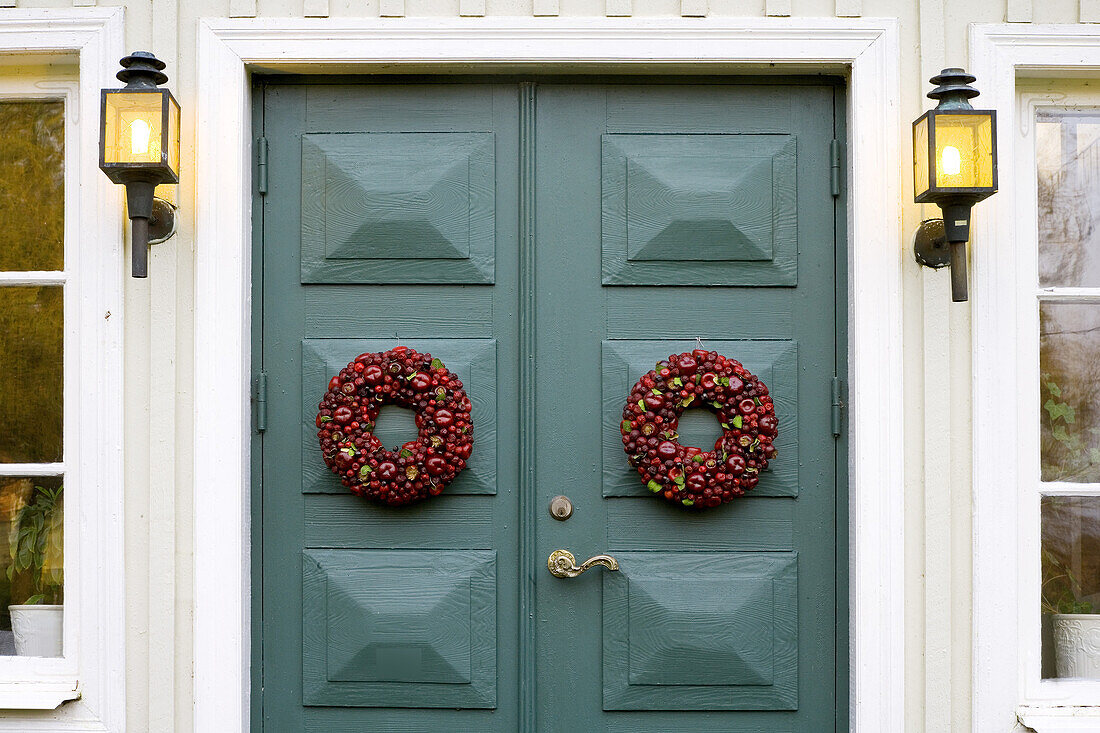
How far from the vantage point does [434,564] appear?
7.53ft

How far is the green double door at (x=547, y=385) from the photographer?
229 cm

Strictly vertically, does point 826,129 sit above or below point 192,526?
above

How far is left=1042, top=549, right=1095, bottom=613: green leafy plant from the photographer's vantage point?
2287mm

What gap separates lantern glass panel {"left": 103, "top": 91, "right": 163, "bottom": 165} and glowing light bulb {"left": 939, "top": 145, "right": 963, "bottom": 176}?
1886mm

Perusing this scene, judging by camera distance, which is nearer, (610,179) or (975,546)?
(975,546)

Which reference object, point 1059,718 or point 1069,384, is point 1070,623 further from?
point 1069,384

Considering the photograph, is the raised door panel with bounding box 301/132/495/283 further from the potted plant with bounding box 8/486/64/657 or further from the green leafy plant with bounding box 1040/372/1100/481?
the green leafy plant with bounding box 1040/372/1100/481

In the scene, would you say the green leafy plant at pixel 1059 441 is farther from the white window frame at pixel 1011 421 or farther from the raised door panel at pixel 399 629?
the raised door panel at pixel 399 629

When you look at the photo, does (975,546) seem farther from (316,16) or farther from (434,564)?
(316,16)

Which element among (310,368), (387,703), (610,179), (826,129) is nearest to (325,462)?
(310,368)

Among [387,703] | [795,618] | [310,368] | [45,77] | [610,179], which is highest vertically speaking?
[45,77]

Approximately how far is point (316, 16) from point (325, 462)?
1.18 m

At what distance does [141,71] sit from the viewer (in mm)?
2068

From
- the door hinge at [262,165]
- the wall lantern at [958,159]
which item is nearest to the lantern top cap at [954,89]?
the wall lantern at [958,159]
